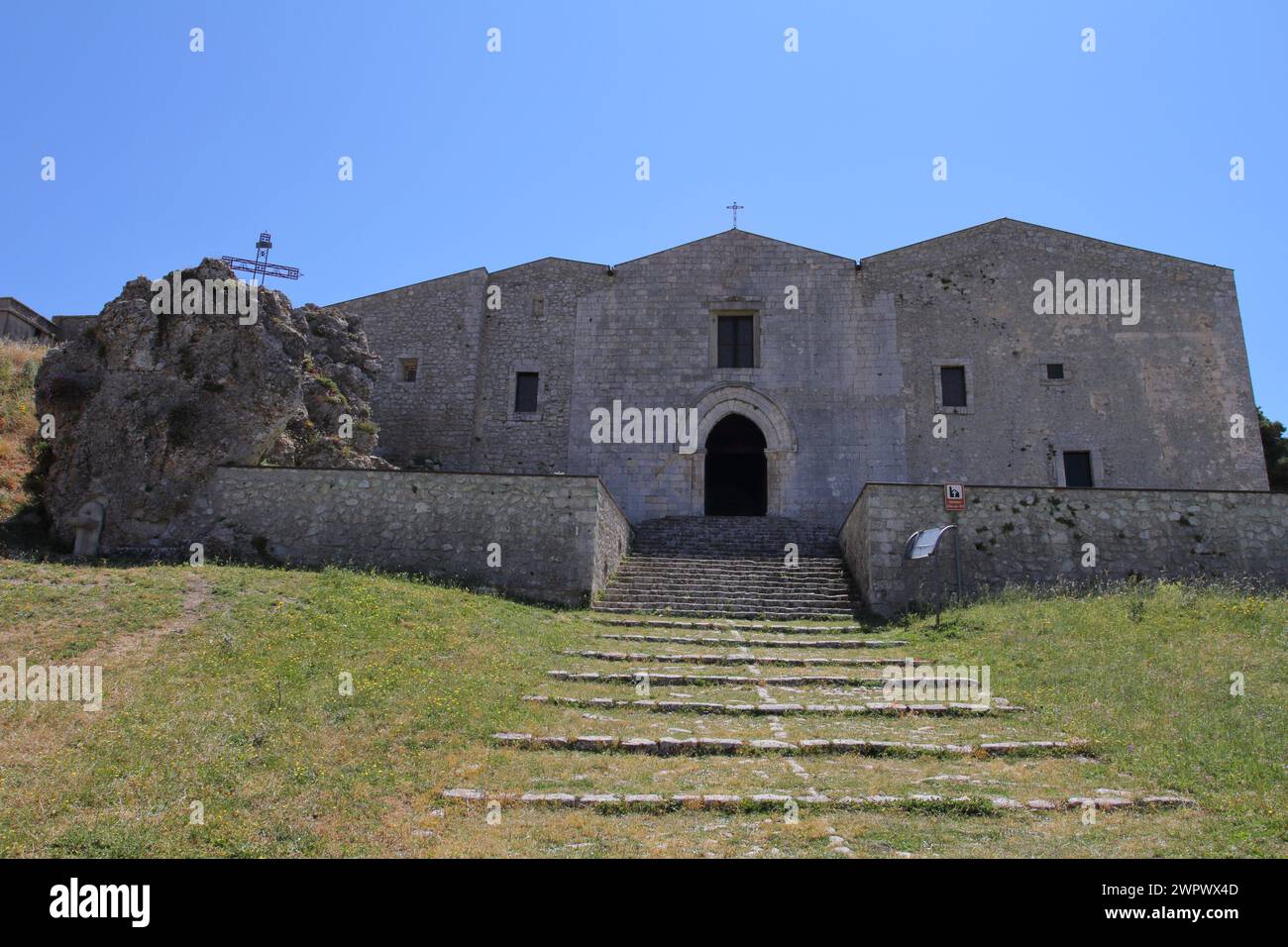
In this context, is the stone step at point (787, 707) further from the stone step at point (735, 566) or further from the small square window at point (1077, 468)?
the small square window at point (1077, 468)

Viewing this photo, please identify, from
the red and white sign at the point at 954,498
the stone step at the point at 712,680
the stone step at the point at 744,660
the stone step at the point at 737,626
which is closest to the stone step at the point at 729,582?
the stone step at the point at 737,626

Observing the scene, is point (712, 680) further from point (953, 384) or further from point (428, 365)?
point (428, 365)

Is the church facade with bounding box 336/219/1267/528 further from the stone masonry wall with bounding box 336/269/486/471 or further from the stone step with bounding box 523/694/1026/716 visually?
the stone step with bounding box 523/694/1026/716

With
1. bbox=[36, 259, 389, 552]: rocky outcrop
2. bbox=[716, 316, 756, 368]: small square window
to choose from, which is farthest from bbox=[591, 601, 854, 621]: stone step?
bbox=[716, 316, 756, 368]: small square window

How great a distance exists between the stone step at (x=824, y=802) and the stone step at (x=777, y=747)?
3.93ft

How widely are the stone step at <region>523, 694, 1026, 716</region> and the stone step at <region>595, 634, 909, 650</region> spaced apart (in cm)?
261

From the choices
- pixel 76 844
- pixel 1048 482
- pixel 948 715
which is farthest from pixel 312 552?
pixel 1048 482

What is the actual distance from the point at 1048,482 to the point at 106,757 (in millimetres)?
19714

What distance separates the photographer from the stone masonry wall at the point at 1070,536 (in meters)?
13.4

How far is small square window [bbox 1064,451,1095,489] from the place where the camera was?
782 inches

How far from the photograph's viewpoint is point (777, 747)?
23.6ft

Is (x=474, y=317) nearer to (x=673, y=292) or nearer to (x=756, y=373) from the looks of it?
(x=673, y=292)

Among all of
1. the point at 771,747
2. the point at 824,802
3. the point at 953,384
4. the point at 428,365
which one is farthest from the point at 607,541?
the point at 953,384
